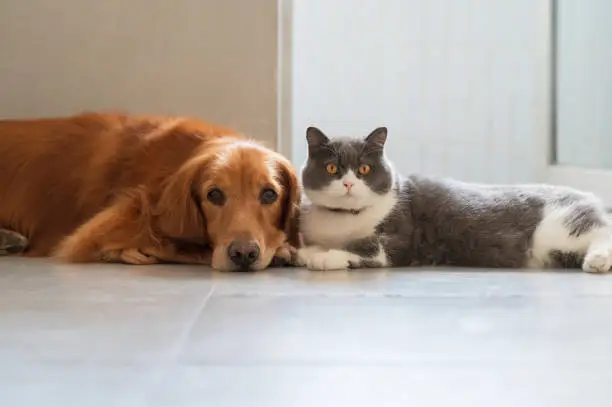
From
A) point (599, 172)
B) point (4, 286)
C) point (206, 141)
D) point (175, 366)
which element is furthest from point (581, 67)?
point (175, 366)

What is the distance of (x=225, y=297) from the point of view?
1.46m

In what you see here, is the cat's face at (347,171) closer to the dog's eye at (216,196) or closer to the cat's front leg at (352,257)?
the cat's front leg at (352,257)

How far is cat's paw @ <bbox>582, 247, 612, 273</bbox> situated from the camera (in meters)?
1.75

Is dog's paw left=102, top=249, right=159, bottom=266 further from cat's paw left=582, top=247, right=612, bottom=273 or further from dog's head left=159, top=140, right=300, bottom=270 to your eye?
cat's paw left=582, top=247, right=612, bottom=273

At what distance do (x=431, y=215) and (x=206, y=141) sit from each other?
2.21ft

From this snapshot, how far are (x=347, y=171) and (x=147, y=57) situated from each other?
3.51 feet

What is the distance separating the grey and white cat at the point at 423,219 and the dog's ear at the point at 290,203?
0.08 meters

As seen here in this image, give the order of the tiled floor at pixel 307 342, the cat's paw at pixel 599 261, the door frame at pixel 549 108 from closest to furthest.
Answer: the tiled floor at pixel 307 342
the cat's paw at pixel 599 261
the door frame at pixel 549 108

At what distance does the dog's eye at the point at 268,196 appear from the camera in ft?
6.46

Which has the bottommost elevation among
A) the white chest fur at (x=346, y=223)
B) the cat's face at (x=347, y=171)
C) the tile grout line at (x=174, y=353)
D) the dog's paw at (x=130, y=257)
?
the dog's paw at (x=130, y=257)

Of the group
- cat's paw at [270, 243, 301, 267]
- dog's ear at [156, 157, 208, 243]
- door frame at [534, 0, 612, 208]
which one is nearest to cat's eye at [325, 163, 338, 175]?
cat's paw at [270, 243, 301, 267]

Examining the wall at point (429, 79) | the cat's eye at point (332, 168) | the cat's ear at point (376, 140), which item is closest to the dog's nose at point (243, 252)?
the cat's eye at point (332, 168)

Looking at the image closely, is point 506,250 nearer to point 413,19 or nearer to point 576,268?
point 576,268

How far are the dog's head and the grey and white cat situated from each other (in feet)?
0.29
